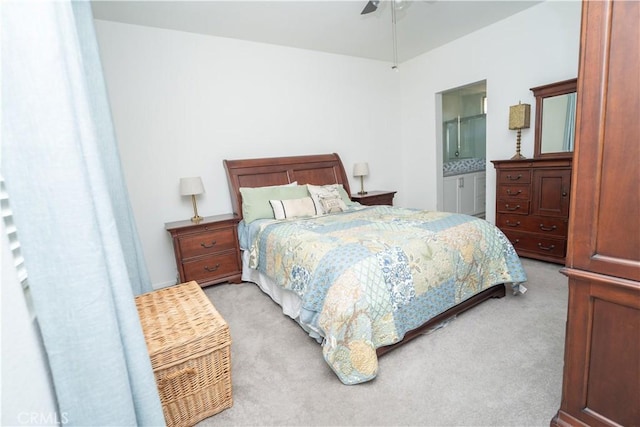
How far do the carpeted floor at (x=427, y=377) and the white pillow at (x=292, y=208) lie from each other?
1.15 meters

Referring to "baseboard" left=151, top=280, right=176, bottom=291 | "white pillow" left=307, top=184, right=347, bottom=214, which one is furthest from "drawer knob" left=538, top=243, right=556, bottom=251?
"baseboard" left=151, top=280, right=176, bottom=291

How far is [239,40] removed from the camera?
141 inches

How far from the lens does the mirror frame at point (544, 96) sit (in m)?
3.12

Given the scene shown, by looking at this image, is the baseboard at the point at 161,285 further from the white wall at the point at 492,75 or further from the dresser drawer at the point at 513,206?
the dresser drawer at the point at 513,206

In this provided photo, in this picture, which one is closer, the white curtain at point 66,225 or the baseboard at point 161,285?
the white curtain at point 66,225

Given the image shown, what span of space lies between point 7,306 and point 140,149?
278 centimetres

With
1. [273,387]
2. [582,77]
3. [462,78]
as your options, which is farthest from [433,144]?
[273,387]

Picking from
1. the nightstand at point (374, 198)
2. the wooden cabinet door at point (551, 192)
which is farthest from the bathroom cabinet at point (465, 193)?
the wooden cabinet door at point (551, 192)

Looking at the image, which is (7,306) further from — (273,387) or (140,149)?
(140,149)

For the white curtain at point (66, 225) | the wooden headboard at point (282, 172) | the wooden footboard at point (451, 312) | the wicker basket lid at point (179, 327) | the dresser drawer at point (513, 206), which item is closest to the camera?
the white curtain at point (66, 225)

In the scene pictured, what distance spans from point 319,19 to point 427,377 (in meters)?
3.40

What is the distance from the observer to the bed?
5.70 feet

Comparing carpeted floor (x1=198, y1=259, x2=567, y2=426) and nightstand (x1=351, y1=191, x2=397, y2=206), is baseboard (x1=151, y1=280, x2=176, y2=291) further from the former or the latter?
nightstand (x1=351, y1=191, x2=397, y2=206)

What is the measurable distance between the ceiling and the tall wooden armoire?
1.92 metres
